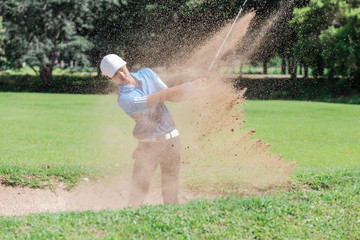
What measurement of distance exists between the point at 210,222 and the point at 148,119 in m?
1.28

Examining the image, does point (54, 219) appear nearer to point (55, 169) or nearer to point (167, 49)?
point (55, 169)

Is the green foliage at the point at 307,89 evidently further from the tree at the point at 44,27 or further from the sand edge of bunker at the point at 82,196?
the sand edge of bunker at the point at 82,196

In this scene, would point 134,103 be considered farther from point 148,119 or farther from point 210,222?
point 210,222

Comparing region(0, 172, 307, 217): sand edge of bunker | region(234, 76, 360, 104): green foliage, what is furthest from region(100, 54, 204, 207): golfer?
region(234, 76, 360, 104): green foliage

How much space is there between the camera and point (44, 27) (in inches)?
1473

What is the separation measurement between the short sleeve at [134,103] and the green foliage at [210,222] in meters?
1.03

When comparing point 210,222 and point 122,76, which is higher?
point 122,76

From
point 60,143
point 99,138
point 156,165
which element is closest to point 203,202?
point 156,165

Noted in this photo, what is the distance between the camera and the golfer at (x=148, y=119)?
523 cm

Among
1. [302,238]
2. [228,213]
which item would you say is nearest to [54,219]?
[228,213]

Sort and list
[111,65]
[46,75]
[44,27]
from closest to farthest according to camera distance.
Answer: [111,65]
[44,27]
[46,75]

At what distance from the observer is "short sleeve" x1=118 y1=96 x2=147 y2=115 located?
5.23 m

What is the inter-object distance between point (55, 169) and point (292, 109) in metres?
17.5

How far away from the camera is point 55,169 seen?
7.62m
